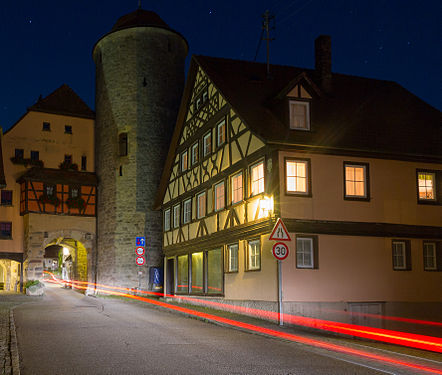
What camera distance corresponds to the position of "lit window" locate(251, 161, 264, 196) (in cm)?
1984

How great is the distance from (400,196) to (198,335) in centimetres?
1045

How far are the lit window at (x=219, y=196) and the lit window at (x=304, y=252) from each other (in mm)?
5464

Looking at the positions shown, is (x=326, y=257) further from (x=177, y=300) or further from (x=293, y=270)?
(x=177, y=300)

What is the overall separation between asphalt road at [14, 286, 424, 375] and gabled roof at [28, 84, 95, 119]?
104ft

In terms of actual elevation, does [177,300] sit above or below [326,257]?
below

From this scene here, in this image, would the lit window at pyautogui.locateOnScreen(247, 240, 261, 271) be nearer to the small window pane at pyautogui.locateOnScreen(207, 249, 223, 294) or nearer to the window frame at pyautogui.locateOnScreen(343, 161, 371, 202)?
the window frame at pyautogui.locateOnScreen(343, 161, 371, 202)

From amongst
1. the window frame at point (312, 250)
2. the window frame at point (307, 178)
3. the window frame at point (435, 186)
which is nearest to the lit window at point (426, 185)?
the window frame at point (435, 186)

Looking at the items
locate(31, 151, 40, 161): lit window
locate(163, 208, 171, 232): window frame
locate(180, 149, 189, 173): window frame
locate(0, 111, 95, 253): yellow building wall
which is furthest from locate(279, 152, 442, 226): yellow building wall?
locate(31, 151, 40, 161): lit window

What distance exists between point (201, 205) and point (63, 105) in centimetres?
2415

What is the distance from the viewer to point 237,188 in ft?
72.4

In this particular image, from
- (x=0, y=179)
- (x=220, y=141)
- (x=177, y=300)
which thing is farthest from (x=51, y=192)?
(x=220, y=141)

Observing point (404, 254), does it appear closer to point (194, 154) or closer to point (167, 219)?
point (194, 154)

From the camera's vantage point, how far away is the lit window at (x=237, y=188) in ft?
71.3

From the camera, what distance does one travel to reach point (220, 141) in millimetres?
23969
